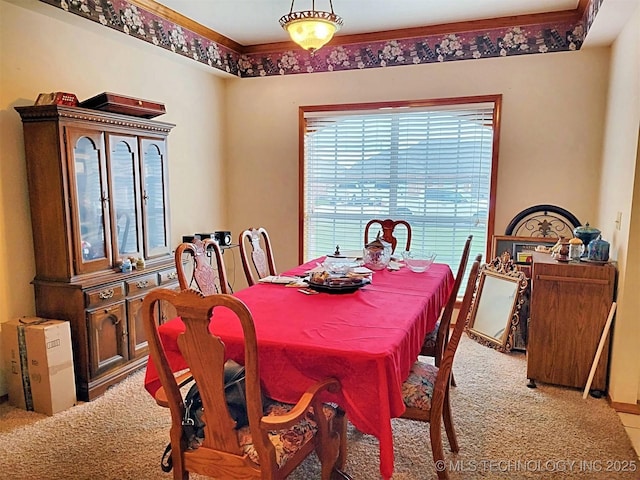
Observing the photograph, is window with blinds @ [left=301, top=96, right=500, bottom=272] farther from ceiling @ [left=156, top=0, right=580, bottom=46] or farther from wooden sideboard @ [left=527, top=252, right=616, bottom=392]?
wooden sideboard @ [left=527, top=252, right=616, bottom=392]

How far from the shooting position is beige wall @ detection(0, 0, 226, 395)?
2.79 m

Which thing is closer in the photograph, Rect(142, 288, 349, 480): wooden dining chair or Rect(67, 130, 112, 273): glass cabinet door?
Rect(142, 288, 349, 480): wooden dining chair

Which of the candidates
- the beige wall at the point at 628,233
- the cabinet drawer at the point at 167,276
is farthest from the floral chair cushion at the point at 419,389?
the cabinet drawer at the point at 167,276

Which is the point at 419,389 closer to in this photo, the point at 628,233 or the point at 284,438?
the point at 284,438

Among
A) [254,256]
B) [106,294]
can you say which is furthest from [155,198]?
[254,256]

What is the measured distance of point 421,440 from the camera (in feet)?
8.04

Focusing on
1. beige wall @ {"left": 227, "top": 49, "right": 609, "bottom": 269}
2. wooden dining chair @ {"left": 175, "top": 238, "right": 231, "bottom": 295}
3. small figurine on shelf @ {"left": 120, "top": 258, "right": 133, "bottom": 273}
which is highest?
beige wall @ {"left": 227, "top": 49, "right": 609, "bottom": 269}

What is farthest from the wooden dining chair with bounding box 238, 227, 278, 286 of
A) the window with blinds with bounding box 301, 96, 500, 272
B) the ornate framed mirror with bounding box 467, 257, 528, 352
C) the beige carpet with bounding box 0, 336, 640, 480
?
the ornate framed mirror with bounding box 467, 257, 528, 352

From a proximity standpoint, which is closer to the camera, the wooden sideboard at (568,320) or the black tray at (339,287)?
the black tray at (339,287)

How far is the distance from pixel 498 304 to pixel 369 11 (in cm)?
266

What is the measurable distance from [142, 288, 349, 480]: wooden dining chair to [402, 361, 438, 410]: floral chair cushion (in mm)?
445

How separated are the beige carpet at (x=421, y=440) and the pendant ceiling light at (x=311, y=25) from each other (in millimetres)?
2252

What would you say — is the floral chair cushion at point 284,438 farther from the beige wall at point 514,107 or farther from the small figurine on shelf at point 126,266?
the beige wall at point 514,107

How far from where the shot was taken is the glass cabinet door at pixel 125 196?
3.12m
